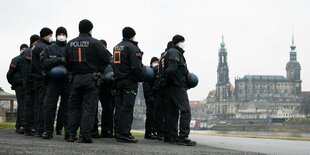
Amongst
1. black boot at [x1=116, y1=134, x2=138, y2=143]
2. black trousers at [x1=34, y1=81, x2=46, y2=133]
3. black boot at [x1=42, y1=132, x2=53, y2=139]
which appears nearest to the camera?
black boot at [x1=42, y1=132, x2=53, y2=139]

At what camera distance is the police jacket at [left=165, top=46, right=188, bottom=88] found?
31.3ft

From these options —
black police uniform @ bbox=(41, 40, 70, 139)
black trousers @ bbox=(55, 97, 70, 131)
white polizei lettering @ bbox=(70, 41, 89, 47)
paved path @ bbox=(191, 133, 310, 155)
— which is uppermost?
white polizei lettering @ bbox=(70, 41, 89, 47)

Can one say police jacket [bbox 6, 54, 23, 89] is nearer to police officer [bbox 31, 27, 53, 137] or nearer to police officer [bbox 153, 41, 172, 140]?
police officer [bbox 31, 27, 53, 137]

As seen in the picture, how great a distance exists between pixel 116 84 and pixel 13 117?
19.6m

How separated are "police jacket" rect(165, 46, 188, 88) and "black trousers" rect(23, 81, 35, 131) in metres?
2.64

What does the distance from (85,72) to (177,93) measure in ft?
6.63

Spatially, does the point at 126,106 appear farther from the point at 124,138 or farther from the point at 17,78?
the point at 17,78

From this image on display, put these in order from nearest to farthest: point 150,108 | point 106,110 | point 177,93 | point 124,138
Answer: point 124,138, point 177,93, point 106,110, point 150,108

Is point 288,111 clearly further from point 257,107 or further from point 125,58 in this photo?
point 125,58

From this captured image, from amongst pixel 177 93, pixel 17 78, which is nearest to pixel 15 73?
pixel 17 78

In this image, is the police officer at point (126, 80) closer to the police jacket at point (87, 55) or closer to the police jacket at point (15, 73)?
the police jacket at point (87, 55)

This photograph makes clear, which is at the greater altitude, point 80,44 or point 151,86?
point 80,44

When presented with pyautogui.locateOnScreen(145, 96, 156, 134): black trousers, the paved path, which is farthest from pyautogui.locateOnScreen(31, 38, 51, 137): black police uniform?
the paved path

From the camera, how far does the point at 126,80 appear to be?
9102 millimetres
